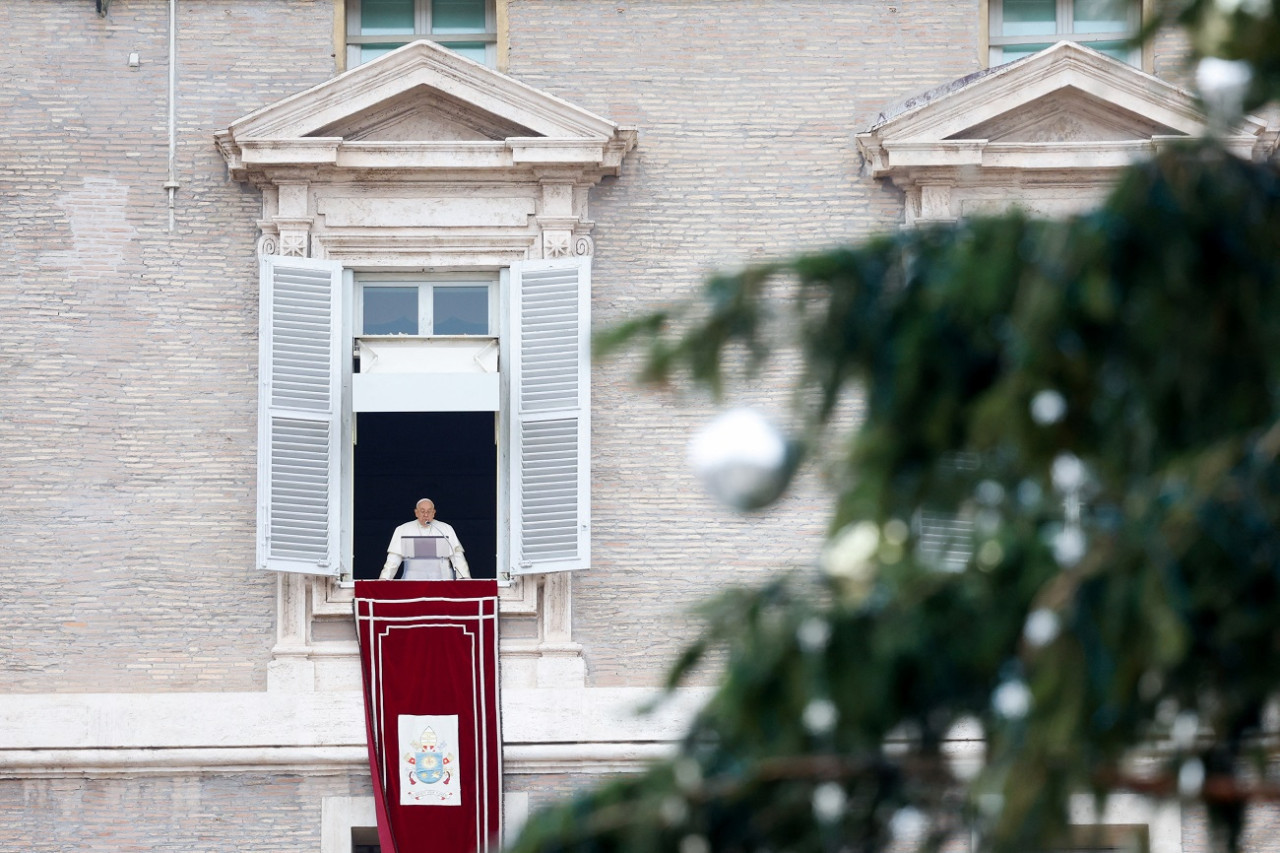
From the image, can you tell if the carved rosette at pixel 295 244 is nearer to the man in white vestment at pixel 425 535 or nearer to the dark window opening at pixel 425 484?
the man in white vestment at pixel 425 535

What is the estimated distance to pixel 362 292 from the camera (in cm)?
1545

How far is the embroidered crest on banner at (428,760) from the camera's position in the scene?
1462 cm

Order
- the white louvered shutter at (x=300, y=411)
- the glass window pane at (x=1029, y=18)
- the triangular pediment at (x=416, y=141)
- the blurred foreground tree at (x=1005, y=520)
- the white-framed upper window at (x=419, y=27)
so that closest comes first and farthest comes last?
the blurred foreground tree at (x=1005, y=520) → the white louvered shutter at (x=300, y=411) → the triangular pediment at (x=416, y=141) → the white-framed upper window at (x=419, y=27) → the glass window pane at (x=1029, y=18)

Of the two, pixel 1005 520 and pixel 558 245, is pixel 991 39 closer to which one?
pixel 558 245

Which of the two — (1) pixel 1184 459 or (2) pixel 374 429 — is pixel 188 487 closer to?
(2) pixel 374 429

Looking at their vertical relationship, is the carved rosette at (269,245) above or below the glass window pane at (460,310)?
above

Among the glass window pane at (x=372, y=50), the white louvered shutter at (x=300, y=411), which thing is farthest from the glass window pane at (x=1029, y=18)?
the white louvered shutter at (x=300, y=411)

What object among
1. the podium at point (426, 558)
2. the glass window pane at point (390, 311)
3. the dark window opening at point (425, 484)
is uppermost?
the glass window pane at point (390, 311)

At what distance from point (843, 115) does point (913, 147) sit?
59cm

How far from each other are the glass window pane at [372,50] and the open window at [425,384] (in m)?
1.49

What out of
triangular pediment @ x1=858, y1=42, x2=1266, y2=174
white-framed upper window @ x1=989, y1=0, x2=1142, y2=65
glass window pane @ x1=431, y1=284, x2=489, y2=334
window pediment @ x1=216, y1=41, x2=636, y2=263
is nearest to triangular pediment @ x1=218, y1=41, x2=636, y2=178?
window pediment @ x1=216, y1=41, x2=636, y2=263

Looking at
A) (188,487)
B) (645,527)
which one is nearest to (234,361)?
(188,487)

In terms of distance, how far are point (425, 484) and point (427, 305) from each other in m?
6.52

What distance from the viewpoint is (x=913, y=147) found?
15.2 metres
